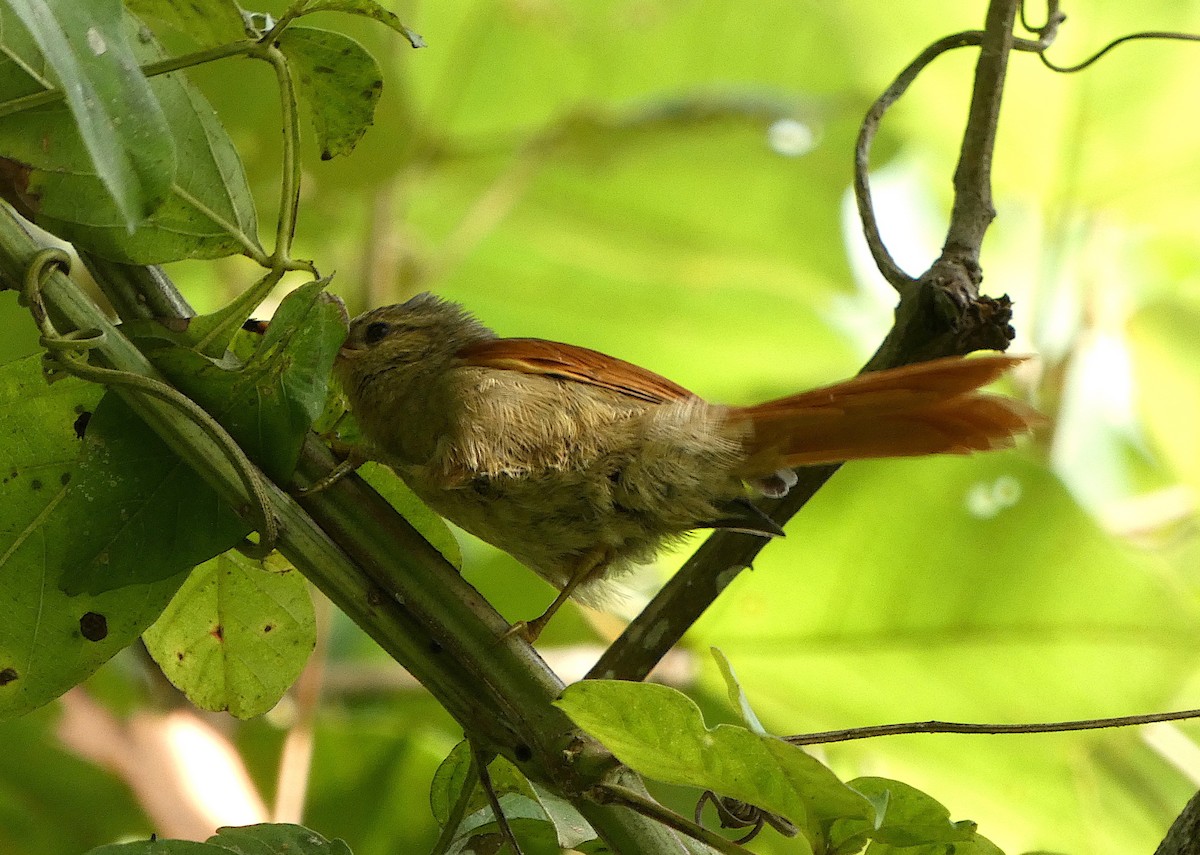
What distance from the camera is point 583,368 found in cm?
194

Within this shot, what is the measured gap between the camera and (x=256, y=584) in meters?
1.48

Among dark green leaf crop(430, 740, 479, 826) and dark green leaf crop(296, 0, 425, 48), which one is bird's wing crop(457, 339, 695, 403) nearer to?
dark green leaf crop(430, 740, 479, 826)

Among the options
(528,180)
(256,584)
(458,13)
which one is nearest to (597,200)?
(528,180)

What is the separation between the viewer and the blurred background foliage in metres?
2.37

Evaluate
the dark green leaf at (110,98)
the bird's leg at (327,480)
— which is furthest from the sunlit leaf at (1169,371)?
the dark green leaf at (110,98)

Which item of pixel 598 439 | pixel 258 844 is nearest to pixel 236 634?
pixel 258 844

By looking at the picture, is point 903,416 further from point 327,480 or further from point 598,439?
point 327,480

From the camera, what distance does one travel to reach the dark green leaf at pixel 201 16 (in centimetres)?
130

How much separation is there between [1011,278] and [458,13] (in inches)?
68.3

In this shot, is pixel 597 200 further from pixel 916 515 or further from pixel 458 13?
pixel 916 515

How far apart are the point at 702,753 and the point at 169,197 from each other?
68 cm

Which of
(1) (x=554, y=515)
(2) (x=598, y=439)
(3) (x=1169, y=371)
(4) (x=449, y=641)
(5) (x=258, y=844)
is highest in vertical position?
(3) (x=1169, y=371)

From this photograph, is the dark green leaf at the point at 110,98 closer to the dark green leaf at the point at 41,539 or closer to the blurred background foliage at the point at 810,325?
the dark green leaf at the point at 41,539

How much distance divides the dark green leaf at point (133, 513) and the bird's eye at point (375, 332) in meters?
0.96
